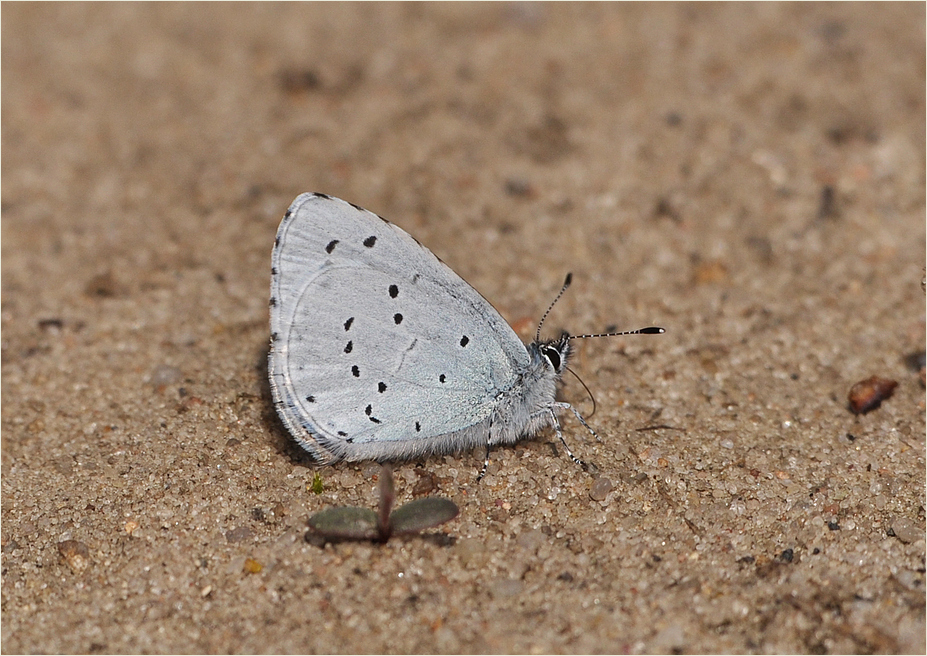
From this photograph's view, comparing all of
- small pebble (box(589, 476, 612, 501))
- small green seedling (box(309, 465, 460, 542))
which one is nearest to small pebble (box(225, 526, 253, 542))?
→ small green seedling (box(309, 465, 460, 542))

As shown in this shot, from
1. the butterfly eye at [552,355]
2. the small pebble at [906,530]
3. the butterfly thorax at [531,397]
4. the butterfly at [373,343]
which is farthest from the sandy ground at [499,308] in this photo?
the butterfly eye at [552,355]

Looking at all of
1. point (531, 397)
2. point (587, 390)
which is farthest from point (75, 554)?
point (587, 390)

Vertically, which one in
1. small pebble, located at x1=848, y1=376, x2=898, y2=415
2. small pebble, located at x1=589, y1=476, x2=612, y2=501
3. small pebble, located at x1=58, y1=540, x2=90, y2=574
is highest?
small pebble, located at x1=848, y1=376, x2=898, y2=415

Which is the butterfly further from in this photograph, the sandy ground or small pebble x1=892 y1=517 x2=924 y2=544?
small pebble x1=892 y1=517 x2=924 y2=544

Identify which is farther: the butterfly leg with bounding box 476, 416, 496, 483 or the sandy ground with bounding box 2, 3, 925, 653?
the butterfly leg with bounding box 476, 416, 496, 483

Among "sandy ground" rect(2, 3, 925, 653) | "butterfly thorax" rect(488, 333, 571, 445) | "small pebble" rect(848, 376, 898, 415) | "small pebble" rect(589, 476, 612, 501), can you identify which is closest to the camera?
"sandy ground" rect(2, 3, 925, 653)
